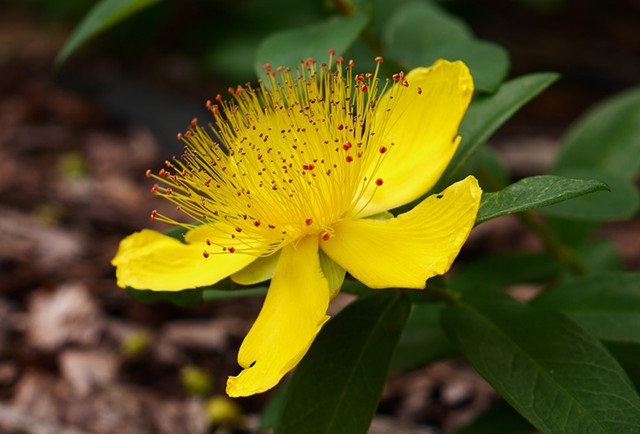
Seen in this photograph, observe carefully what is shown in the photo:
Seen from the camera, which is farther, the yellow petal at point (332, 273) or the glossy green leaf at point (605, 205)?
the glossy green leaf at point (605, 205)

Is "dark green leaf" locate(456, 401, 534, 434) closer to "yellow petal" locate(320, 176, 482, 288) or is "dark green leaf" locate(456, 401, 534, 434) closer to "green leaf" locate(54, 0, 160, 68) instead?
"yellow petal" locate(320, 176, 482, 288)

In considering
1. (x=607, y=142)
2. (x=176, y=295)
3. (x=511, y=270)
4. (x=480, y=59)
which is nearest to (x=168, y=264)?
(x=176, y=295)

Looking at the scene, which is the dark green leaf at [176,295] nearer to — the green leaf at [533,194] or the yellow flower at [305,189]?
the yellow flower at [305,189]

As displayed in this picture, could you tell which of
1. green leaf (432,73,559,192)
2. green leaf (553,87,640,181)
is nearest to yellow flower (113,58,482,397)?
green leaf (432,73,559,192)

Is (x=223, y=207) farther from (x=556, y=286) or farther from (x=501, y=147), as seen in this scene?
(x=501, y=147)

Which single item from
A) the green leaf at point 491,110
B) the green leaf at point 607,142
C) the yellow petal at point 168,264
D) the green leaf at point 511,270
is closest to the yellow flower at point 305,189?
the yellow petal at point 168,264

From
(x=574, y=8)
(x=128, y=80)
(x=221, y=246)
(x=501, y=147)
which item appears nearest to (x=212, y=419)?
(x=221, y=246)
